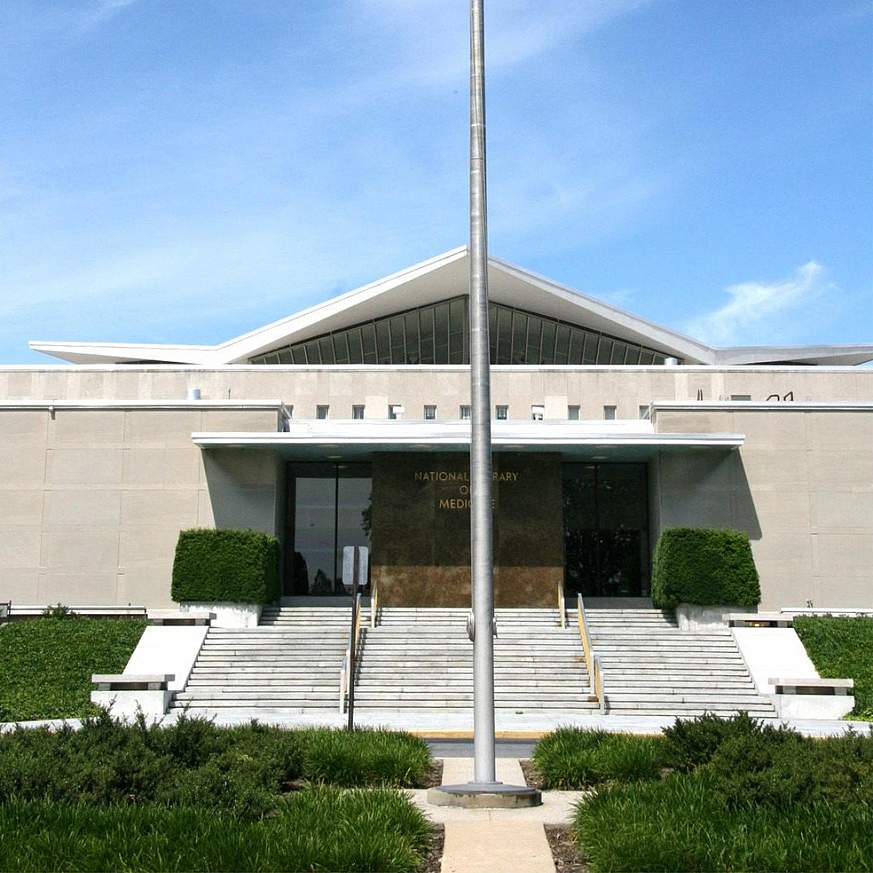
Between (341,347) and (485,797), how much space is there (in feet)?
117

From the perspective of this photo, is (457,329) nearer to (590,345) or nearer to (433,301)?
(433,301)

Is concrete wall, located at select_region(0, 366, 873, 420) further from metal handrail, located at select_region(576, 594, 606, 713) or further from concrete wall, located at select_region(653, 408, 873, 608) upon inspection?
metal handrail, located at select_region(576, 594, 606, 713)

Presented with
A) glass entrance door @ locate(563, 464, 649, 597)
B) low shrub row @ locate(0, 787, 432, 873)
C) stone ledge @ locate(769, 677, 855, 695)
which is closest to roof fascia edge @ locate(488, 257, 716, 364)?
glass entrance door @ locate(563, 464, 649, 597)

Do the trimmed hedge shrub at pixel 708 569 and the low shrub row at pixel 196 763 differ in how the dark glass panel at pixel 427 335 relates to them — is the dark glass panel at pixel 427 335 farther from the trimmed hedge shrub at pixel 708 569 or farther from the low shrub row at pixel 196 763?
the low shrub row at pixel 196 763

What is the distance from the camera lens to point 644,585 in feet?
106

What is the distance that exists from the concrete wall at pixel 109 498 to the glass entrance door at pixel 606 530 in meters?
8.28

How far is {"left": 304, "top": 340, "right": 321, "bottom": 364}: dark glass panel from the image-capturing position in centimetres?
4516

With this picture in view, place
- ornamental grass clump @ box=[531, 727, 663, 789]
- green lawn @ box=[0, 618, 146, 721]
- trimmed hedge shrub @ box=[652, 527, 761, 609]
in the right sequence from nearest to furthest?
ornamental grass clump @ box=[531, 727, 663, 789]
green lawn @ box=[0, 618, 146, 721]
trimmed hedge shrub @ box=[652, 527, 761, 609]

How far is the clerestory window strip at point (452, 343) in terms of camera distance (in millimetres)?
45031

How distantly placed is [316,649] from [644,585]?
10.6 meters

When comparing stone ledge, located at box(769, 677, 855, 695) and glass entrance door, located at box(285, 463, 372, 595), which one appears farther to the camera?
glass entrance door, located at box(285, 463, 372, 595)

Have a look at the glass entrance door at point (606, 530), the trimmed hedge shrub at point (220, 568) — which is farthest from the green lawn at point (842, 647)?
the trimmed hedge shrub at point (220, 568)

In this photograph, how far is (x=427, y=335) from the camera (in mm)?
45375

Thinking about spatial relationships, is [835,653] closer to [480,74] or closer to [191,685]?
[191,685]
